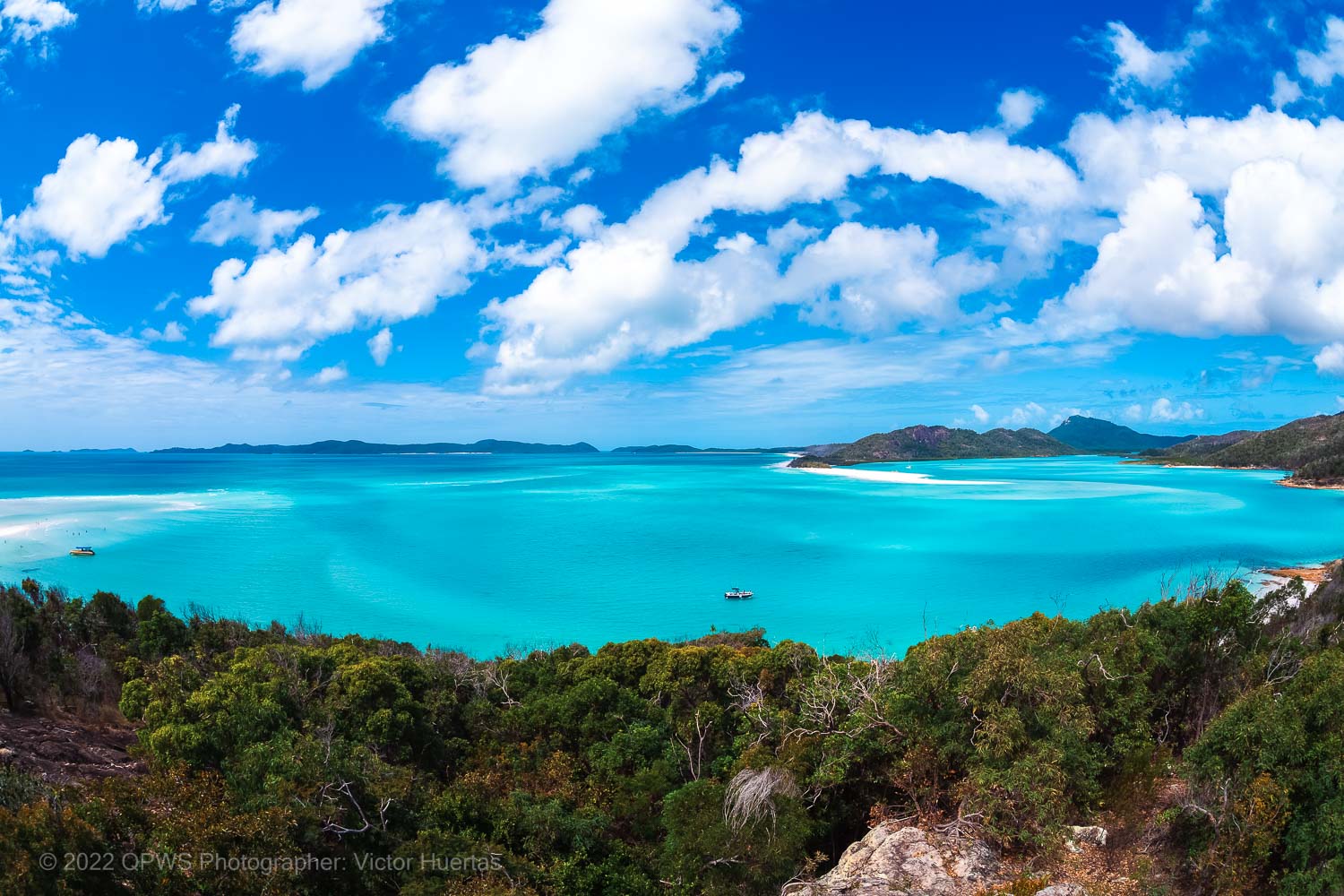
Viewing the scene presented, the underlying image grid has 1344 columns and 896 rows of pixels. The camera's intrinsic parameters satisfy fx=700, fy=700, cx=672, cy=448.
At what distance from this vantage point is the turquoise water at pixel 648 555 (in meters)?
35.8

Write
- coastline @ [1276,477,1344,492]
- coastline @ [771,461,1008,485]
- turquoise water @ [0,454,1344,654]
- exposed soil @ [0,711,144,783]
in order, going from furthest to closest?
coastline @ [771,461,1008,485], coastline @ [1276,477,1344,492], turquoise water @ [0,454,1344,654], exposed soil @ [0,711,144,783]

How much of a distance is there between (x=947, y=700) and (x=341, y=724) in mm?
12029

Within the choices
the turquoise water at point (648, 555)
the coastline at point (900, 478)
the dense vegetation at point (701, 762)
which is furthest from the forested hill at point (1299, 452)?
the dense vegetation at point (701, 762)

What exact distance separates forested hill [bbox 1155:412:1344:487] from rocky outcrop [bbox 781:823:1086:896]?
127 m

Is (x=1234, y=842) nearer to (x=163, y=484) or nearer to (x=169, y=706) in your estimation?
(x=169, y=706)

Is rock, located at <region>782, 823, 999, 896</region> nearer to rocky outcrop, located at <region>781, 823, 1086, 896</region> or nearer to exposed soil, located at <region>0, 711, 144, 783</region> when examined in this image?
rocky outcrop, located at <region>781, 823, 1086, 896</region>

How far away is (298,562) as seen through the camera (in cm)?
4812

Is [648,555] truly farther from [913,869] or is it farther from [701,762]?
[913,869]

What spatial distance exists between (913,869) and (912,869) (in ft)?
0.04

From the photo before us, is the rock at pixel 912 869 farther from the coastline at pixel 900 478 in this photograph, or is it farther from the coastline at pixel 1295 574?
the coastline at pixel 900 478

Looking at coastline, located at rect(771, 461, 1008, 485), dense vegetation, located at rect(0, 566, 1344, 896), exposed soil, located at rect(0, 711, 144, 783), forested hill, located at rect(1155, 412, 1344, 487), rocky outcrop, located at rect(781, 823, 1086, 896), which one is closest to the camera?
dense vegetation, located at rect(0, 566, 1344, 896)

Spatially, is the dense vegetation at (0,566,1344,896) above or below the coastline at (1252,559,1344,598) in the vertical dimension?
above

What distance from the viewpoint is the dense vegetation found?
8.38 metres

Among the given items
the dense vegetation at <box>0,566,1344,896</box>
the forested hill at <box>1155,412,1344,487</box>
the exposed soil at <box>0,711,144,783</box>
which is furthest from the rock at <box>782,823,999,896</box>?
the forested hill at <box>1155,412,1344,487</box>
